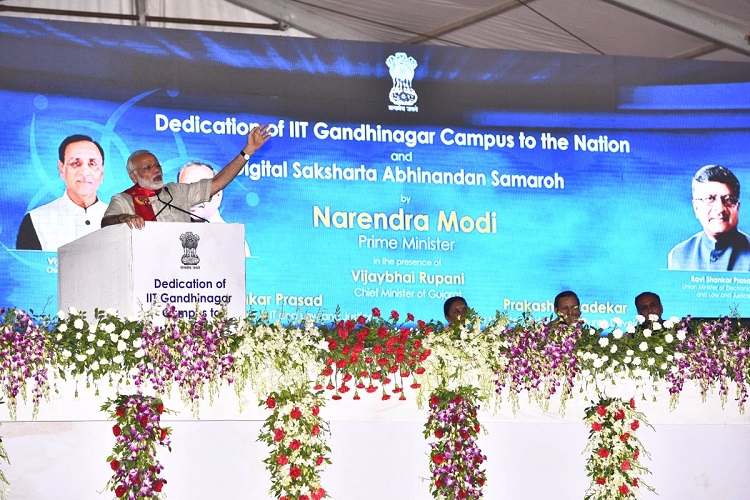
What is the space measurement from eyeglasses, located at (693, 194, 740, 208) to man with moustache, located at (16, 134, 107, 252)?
14.9 ft

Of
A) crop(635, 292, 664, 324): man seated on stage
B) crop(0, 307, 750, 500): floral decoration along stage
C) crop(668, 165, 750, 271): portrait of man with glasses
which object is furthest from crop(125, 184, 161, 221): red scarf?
crop(668, 165, 750, 271): portrait of man with glasses

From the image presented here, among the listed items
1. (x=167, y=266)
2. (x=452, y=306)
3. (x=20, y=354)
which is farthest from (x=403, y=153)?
(x=20, y=354)

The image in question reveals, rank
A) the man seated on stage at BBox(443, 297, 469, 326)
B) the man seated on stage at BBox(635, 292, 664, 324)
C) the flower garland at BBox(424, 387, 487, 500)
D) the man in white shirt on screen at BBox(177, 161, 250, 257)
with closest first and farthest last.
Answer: the flower garland at BBox(424, 387, 487, 500) < the man in white shirt on screen at BBox(177, 161, 250, 257) < the man seated on stage at BBox(443, 297, 469, 326) < the man seated on stage at BBox(635, 292, 664, 324)

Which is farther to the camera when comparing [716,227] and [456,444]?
[716,227]

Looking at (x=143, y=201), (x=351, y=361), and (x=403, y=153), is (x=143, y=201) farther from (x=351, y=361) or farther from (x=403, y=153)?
(x=403, y=153)

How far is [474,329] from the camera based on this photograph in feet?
18.8

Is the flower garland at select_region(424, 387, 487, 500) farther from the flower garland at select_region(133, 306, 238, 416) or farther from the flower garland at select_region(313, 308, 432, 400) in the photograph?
the flower garland at select_region(133, 306, 238, 416)

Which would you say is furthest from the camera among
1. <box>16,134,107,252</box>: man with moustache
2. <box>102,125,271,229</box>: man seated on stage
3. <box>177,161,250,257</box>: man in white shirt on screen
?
<box>177,161,250,257</box>: man in white shirt on screen

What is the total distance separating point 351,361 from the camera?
556 centimetres

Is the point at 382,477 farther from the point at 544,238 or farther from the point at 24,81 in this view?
the point at 24,81

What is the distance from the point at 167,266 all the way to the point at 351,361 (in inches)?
45.0

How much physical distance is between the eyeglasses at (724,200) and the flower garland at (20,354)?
5341 mm

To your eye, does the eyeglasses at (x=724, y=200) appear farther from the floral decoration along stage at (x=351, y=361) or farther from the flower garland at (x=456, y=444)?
the flower garland at (x=456, y=444)

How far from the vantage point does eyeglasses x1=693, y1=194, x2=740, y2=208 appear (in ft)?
28.1
